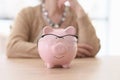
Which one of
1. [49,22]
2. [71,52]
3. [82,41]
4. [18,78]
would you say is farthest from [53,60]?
[49,22]

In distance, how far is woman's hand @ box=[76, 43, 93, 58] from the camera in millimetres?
1264

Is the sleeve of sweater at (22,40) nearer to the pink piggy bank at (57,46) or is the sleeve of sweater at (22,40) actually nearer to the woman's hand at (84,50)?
the woman's hand at (84,50)

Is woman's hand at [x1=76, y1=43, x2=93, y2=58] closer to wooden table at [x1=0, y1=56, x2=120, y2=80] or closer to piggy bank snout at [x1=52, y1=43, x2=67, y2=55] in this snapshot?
wooden table at [x1=0, y1=56, x2=120, y2=80]

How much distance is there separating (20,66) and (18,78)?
22cm

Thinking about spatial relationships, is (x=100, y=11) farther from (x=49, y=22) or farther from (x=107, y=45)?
(x=49, y=22)

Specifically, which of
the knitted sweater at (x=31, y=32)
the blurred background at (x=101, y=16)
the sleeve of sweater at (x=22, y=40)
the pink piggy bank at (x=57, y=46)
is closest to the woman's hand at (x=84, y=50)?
the knitted sweater at (x=31, y=32)

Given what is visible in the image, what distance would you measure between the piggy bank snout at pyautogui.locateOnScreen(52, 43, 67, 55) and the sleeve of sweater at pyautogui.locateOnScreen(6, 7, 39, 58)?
0.36 metres

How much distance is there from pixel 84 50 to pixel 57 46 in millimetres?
393

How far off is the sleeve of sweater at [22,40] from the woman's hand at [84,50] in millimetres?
183

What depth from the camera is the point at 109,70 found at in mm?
929

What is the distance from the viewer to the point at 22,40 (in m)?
1.35

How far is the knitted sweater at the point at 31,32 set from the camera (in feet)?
4.20

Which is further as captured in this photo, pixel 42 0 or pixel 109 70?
pixel 42 0

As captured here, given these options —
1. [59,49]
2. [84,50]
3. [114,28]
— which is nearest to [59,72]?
[59,49]
